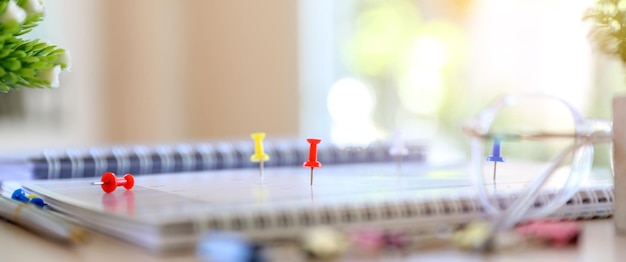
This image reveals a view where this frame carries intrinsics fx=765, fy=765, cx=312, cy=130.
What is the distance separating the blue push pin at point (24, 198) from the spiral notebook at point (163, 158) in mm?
180

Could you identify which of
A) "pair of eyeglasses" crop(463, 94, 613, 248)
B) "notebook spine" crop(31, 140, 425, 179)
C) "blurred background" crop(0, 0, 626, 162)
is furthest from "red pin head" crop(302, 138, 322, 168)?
"blurred background" crop(0, 0, 626, 162)

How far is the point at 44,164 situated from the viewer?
845mm

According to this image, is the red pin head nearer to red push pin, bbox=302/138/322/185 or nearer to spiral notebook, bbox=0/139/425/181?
red push pin, bbox=302/138/322/185

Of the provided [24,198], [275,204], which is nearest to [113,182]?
[24,198]

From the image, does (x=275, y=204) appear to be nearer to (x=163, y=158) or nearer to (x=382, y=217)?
(x=382, y=217)

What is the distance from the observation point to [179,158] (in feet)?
3.08

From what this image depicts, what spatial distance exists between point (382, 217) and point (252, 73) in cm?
183

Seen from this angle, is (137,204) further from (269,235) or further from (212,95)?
(212,95)

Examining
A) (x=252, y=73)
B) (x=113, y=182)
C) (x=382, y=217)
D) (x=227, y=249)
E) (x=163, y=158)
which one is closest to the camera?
(x=227, y=249)

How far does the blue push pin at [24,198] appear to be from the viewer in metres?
0.63

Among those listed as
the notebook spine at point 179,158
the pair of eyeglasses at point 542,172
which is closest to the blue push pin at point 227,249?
the pair of eyeglasses at point 542,172

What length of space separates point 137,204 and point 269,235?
0.38ft

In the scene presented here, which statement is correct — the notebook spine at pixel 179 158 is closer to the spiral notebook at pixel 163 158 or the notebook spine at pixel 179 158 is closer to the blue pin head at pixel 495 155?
the spiral notebook at pixel 163 158

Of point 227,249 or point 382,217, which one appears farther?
point 382,217
